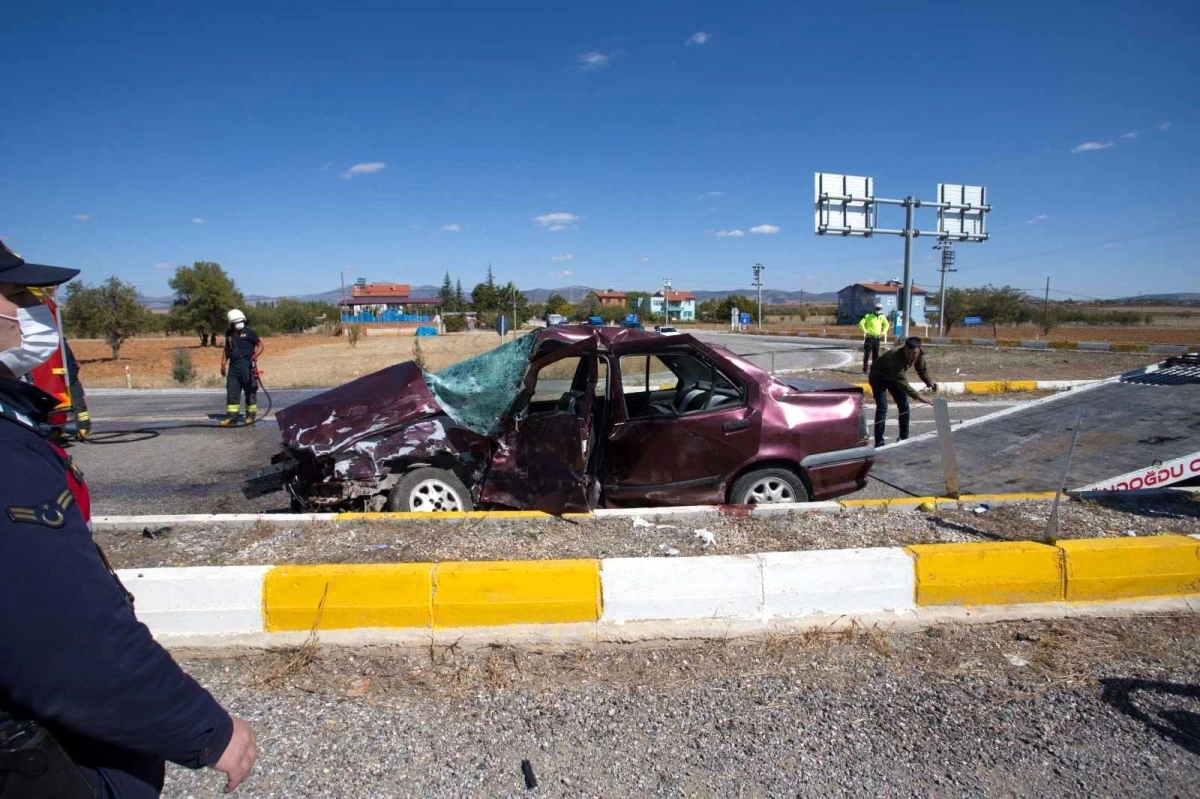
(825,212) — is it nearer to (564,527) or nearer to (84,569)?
(564,527)

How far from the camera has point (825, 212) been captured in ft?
77.0

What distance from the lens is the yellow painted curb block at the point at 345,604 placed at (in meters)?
3.58

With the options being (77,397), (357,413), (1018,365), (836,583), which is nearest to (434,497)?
(357,413)

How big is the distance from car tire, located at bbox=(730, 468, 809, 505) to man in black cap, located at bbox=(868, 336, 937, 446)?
430 cm

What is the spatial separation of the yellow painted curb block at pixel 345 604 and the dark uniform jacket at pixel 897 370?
7.43 meters

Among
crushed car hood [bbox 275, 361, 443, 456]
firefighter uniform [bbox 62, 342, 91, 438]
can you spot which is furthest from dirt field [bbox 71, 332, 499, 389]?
crushed car hood [bbox 275, 361, 443, 456]

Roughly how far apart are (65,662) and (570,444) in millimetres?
3738

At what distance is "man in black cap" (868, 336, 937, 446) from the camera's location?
9094 millimetres

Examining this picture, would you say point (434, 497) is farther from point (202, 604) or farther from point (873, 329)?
Answer: point (873, 329)

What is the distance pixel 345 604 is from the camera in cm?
358

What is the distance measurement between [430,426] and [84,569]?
4002mm

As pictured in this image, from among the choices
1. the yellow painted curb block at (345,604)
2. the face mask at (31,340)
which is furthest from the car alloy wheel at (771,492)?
the face mask at (31,340)

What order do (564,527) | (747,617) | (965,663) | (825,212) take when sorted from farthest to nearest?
(825,212), (564,527), (747,617), (965,663)

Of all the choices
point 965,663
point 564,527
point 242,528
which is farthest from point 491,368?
point 965,663
